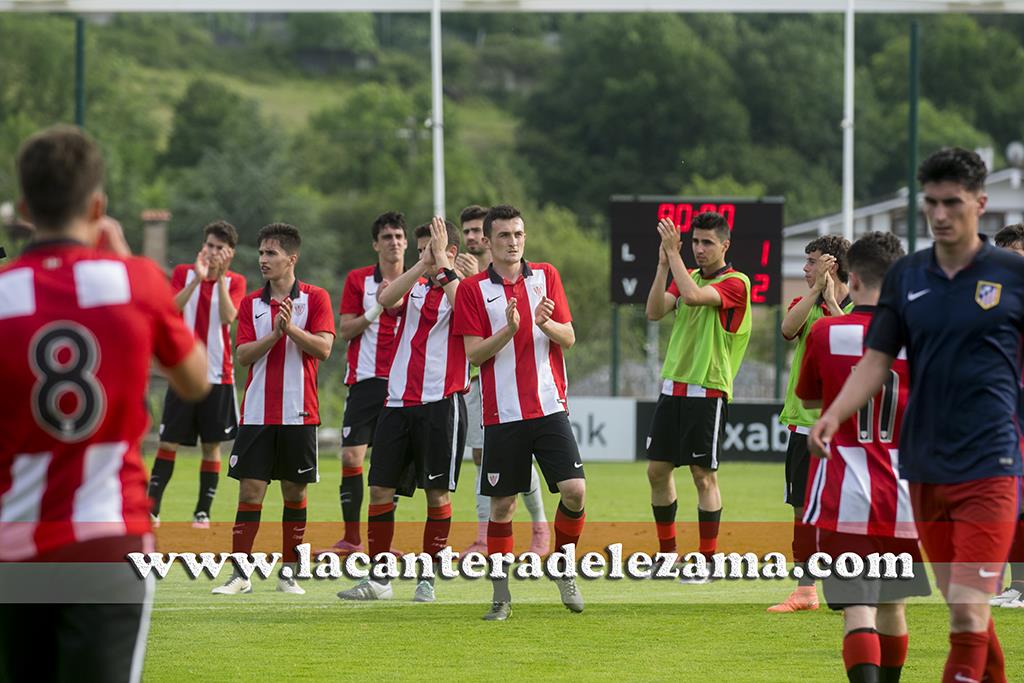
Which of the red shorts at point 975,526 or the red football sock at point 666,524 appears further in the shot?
the red football sock at point 666,524

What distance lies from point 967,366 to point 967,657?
1055 millimetres

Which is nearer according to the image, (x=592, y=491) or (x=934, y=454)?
(x=934, y=454)

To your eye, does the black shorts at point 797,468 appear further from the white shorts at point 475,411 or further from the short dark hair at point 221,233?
the short dark hair at point 221,233

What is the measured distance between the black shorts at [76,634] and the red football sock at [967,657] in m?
2.96

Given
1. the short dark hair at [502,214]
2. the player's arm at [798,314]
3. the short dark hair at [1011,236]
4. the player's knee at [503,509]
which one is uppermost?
the short dark hair at [502,214]

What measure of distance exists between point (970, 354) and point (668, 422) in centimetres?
482

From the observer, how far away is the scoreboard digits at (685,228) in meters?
19.6

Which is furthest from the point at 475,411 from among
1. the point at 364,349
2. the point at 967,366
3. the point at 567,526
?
the point at 967,366

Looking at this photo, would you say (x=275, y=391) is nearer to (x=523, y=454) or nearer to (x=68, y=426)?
(x=523, y=454)

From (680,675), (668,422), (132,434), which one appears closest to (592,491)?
(668,422)

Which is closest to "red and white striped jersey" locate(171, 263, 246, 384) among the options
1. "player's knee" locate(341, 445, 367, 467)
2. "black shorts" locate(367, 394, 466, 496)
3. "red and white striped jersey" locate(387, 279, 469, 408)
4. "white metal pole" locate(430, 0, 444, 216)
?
"player's knee" locate(341, 445, 367, 467)

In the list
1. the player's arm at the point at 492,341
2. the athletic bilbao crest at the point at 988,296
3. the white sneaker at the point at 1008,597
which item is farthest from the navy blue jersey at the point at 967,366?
the white sneaker at the point at 1008,597

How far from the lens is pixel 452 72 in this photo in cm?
11744

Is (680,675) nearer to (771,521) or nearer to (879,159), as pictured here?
(771,521)
